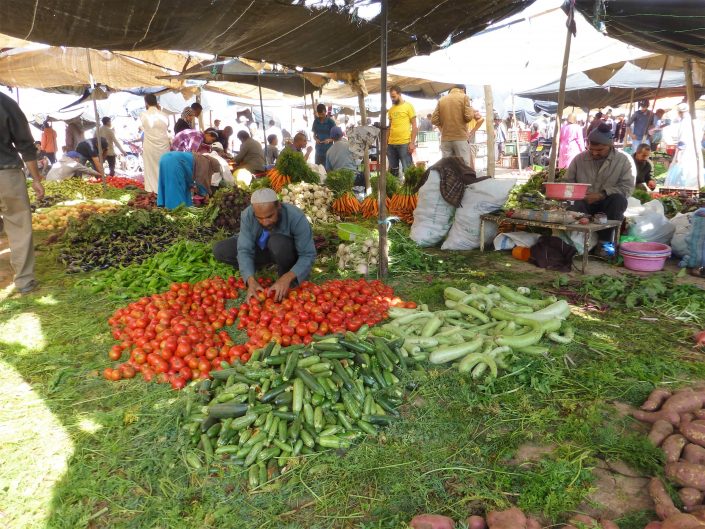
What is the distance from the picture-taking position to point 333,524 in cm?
218

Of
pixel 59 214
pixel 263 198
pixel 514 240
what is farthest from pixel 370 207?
pixel 59 214

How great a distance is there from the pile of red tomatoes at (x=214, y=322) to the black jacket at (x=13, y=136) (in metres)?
2.14

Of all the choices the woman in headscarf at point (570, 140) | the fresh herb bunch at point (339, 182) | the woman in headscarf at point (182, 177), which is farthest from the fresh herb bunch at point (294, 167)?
the woman in headscarf at point (570, 140)

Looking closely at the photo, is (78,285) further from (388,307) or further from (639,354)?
(639,354)

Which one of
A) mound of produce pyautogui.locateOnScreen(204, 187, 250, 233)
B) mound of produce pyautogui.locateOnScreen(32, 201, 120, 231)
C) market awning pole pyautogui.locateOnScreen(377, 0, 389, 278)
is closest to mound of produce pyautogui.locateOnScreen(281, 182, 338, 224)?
mound of produce pyautogui.locateOnScreen(204, 187, 250, 233)

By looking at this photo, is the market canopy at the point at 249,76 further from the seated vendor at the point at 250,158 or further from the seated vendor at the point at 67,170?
the seated vendor at the point at 67,170

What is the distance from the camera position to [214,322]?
4.21m

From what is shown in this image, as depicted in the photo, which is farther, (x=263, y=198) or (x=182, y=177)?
(x=182, y=177)

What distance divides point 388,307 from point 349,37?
3941mm

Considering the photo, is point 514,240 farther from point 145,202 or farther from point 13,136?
point 145,202

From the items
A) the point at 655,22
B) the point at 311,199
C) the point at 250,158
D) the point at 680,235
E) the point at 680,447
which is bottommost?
the point at 680,447

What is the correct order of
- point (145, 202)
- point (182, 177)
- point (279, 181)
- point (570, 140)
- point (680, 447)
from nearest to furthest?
1. point (680, 447)
2. point (182, 177)
3. point (145, 202)
4. point (279, 181)
5. point (570, 140)

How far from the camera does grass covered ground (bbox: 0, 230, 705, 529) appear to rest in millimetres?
2238

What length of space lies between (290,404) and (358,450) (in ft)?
1.60
